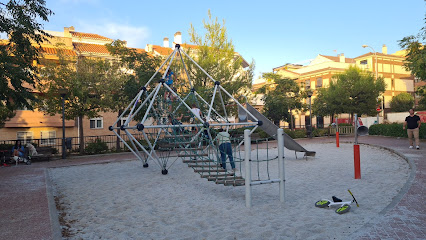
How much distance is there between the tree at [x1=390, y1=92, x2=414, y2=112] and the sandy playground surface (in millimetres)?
50507

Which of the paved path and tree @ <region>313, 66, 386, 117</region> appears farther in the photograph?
tree @ <region>313, 66, 386, 117</region>

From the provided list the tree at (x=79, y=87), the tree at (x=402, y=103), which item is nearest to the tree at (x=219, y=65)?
the tree at (x=79, y=87)

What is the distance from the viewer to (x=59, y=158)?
Result: 1966 centimetres

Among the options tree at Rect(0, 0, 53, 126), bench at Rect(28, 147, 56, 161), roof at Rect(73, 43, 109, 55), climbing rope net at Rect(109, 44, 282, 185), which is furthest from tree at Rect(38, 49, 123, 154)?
roof at Rect(73, 43, 109, 55)

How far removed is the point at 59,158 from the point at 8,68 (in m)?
12.4

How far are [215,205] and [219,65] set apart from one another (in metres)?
18.2

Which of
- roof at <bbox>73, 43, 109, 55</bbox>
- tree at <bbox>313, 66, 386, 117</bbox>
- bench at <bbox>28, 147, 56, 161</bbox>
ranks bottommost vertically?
bench at <bbox>28, 147, 56, 161</bbox>

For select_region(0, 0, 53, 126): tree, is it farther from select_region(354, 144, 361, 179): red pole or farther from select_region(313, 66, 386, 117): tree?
select_region(313, 66, 386, 117): tree

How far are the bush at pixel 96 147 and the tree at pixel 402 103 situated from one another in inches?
2002

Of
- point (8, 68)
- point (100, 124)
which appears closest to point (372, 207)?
point (8, 68)

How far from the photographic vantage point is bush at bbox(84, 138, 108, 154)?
68.2ft

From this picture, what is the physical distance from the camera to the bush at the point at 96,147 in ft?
68.2

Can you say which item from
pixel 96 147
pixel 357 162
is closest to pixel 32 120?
pixel 96 147

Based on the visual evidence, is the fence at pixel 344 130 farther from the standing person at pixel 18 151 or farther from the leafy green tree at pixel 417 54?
the standing person at pixel 18 151
